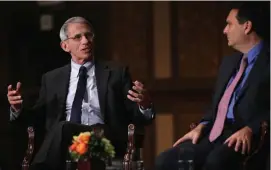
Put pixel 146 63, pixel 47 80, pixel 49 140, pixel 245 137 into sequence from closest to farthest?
pixel 245 137
pixel 49 140
pixel 47 80
pixel 146 63

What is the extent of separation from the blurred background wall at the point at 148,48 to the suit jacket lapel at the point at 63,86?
3.78 feet

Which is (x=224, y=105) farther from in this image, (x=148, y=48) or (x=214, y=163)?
(x=148, y=48)

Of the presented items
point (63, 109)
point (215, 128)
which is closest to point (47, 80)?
point (63, 109)

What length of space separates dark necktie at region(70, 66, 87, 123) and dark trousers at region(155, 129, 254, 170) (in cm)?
70

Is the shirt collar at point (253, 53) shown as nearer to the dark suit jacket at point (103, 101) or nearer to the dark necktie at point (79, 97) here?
the dark suit jacket at point (103, 101)

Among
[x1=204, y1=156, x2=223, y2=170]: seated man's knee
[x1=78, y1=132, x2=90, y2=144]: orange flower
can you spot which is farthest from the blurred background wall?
[x1=78, y1=132, x2=90, y2=144]: orange flower

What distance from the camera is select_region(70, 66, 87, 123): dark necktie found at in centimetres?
448

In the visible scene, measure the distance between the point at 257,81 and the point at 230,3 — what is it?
169 cm

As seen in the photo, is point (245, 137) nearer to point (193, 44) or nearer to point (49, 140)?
point (49, 140)

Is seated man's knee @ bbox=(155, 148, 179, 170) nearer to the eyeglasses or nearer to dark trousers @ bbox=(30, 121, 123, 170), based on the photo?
dark trousers @ bbox=(30, 121, 123, 170)

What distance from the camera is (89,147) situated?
3779 millimetres

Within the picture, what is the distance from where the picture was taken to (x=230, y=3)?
18.1 feet

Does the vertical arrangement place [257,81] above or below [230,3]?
below

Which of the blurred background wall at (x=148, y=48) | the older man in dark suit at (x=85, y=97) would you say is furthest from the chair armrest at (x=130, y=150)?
the blurred background wall at (x=148, y=48)
